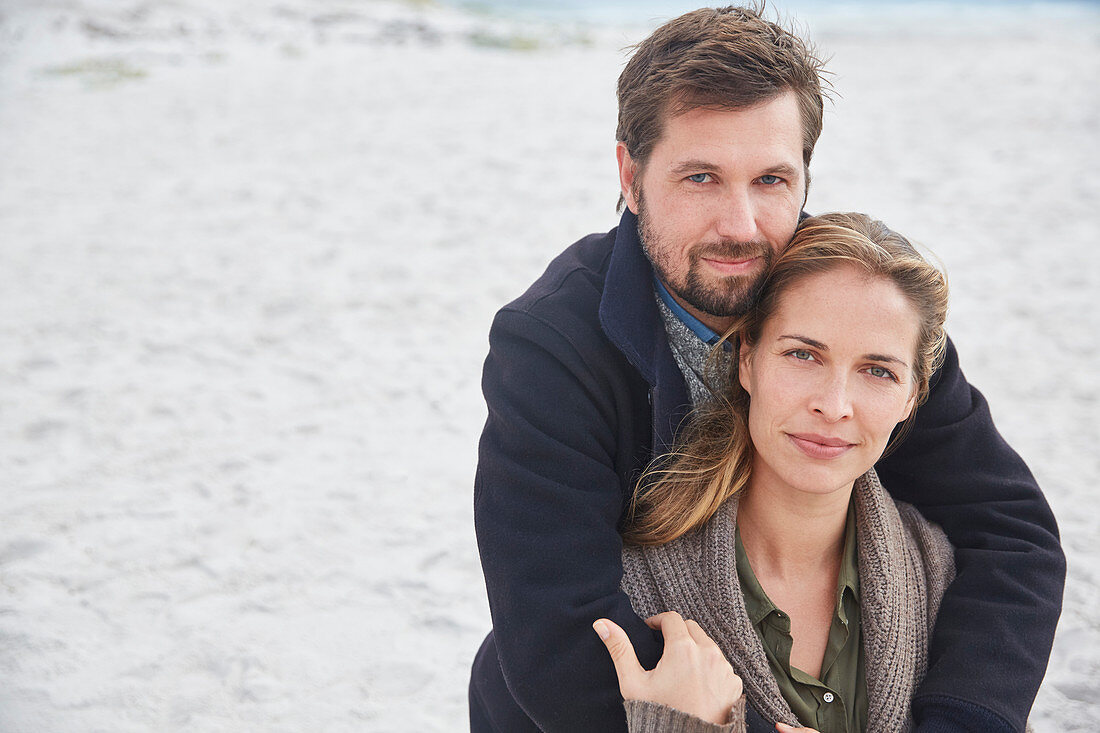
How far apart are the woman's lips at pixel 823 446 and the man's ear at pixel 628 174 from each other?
679mm

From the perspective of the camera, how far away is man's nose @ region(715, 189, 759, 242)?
6.53 feet

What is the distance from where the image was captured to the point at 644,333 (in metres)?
2.03

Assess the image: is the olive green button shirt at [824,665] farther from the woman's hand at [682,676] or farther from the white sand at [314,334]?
the white sand at [314,334]

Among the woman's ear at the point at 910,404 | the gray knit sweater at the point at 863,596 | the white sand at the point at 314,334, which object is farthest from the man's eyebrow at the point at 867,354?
the white sand at the point at 314,334

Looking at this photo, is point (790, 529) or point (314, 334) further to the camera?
point (314, 334)

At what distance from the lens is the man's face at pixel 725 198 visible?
1.99 m

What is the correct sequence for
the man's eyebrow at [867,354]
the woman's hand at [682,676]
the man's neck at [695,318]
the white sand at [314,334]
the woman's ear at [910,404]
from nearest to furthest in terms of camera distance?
the woman's hand at [682,676] < the man's eyebrow at [867,354] < the woman's ear at [910,404] < the man's neck at [695,318] < the white sand at [314,334]

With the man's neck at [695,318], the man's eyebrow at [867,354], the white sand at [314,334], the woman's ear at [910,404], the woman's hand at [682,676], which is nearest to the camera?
the woman's hand at [682,676]

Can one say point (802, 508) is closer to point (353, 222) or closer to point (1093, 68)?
point (353, 222)

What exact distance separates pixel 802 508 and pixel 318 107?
35.9 ft

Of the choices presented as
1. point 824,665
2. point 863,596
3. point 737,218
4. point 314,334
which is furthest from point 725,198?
point 314,334

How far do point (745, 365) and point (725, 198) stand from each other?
0.37m

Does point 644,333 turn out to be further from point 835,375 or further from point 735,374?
point 835,375

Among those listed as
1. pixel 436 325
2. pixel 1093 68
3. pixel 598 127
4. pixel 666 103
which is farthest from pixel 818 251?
pixel 1093 68
